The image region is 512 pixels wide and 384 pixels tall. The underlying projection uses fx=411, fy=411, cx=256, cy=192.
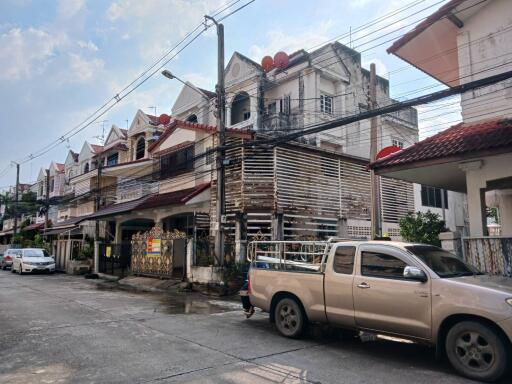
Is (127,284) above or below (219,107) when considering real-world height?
below

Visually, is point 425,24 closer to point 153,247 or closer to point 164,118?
point 153,247

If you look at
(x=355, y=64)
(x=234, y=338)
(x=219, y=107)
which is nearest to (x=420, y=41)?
(x=219, y=107)

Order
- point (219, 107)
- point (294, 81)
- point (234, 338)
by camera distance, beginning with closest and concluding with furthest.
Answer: point (234, 338) < point (219, 107) < point (294, 81)

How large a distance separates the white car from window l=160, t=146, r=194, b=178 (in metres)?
9.55

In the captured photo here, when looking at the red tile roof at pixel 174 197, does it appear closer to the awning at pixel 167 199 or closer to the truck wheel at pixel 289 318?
the awning at pixel 167 199

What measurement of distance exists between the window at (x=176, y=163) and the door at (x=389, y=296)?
14304mm

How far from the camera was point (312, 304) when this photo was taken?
269 inches

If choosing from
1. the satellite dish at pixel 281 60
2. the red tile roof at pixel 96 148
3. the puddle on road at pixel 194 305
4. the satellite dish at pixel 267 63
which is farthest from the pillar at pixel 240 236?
the red tile roof at pixel 96 148

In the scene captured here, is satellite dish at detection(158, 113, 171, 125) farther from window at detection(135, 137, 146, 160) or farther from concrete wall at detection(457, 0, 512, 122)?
concrete wall at detection(457, 0, 512, 122)

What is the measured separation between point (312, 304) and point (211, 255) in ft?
29.5

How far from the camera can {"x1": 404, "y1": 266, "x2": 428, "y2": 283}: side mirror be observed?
5555 mm

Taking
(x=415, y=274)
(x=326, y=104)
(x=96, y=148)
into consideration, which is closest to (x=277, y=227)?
(x=326, y=104)

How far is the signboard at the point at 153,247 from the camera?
1734 centimetres

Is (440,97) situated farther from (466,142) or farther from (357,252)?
(357,252)
